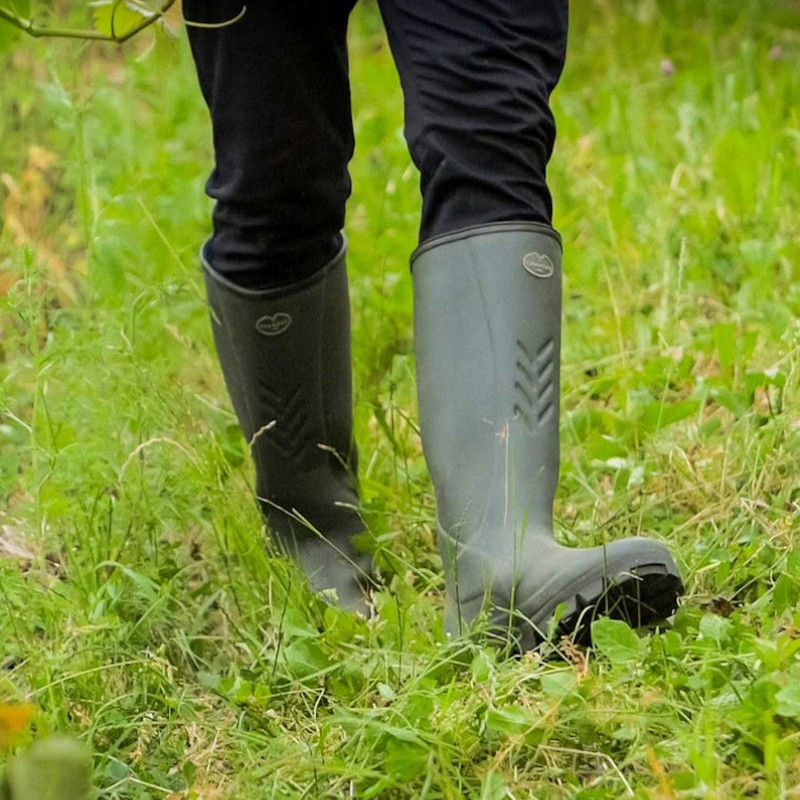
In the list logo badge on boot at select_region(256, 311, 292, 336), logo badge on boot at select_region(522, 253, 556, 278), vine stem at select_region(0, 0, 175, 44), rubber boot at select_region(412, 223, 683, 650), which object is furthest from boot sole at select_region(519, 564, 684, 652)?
vine stem at select_region(0, 0, 175, 44)

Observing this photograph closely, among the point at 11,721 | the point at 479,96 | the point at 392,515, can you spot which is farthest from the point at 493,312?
the point at 11,721

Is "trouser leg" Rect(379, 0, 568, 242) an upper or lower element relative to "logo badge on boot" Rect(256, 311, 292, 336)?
upper

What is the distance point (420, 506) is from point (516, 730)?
693mm

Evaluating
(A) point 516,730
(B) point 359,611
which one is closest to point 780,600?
(A) point 516,730

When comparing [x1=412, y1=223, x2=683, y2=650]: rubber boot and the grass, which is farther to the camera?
[x1=412, y1=223, x2=683, y2=650]: rubber boot

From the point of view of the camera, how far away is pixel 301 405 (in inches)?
75.1

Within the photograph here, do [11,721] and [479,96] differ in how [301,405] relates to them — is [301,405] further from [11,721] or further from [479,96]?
[11,721]

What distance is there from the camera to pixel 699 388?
2207 millimetres

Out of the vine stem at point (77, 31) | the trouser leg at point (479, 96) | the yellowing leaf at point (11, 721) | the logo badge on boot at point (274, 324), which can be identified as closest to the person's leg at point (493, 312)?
the trouser leg at point (479, 96)

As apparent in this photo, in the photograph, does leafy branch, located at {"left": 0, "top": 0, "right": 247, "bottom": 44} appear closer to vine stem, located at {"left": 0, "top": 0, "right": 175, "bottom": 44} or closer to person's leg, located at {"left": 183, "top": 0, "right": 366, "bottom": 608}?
vine stem, located at {"left": 0, "top": 0, "right": 175, "bottom": 44}

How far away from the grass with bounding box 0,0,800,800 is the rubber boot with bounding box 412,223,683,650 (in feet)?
0.23

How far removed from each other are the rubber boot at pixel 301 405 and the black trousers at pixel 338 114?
40 millimetres

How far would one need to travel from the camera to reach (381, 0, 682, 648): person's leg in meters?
1.50

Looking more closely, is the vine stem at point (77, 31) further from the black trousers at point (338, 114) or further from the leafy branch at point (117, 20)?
the black trousers at point (338, 114)
